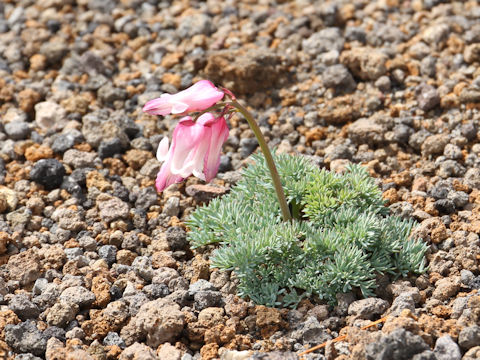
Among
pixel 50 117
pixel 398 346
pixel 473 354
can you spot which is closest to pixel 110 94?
pixel 50 117

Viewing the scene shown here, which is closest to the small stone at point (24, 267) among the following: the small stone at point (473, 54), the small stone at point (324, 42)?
the small stone at point (324, 42)

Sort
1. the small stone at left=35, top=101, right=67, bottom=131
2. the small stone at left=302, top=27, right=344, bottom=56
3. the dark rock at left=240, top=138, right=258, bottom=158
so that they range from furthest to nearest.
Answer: the small stone at left=302, top=27, right=344, bottom=56
the small stone at left=35, top=101, right=67, bottom=131
the dark rock at left=240, top=138, right=258, bottom=158

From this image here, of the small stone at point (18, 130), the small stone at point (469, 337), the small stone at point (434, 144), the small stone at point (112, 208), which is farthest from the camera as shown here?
the small stone at point (18, 130)

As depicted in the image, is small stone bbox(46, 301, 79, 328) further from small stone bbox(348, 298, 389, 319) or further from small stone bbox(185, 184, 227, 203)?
small stone bbox(348, 298, 389, 319)

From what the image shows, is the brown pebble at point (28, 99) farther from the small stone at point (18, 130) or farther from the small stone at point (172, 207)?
the small stone at point (172, 207)

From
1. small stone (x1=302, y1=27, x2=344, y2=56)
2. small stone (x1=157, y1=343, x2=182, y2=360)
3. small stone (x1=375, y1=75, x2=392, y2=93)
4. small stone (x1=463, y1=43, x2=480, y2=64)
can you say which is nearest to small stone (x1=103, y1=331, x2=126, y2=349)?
small stone (x1=157, y1=343, x2=182, y2=360)

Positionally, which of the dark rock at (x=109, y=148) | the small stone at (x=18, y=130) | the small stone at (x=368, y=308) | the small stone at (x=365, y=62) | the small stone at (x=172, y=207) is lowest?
the small stone at (x=368, y=308)

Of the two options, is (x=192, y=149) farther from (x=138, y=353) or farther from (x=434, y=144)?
(x=434, y=144)

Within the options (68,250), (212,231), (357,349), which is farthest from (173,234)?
(357,349)
